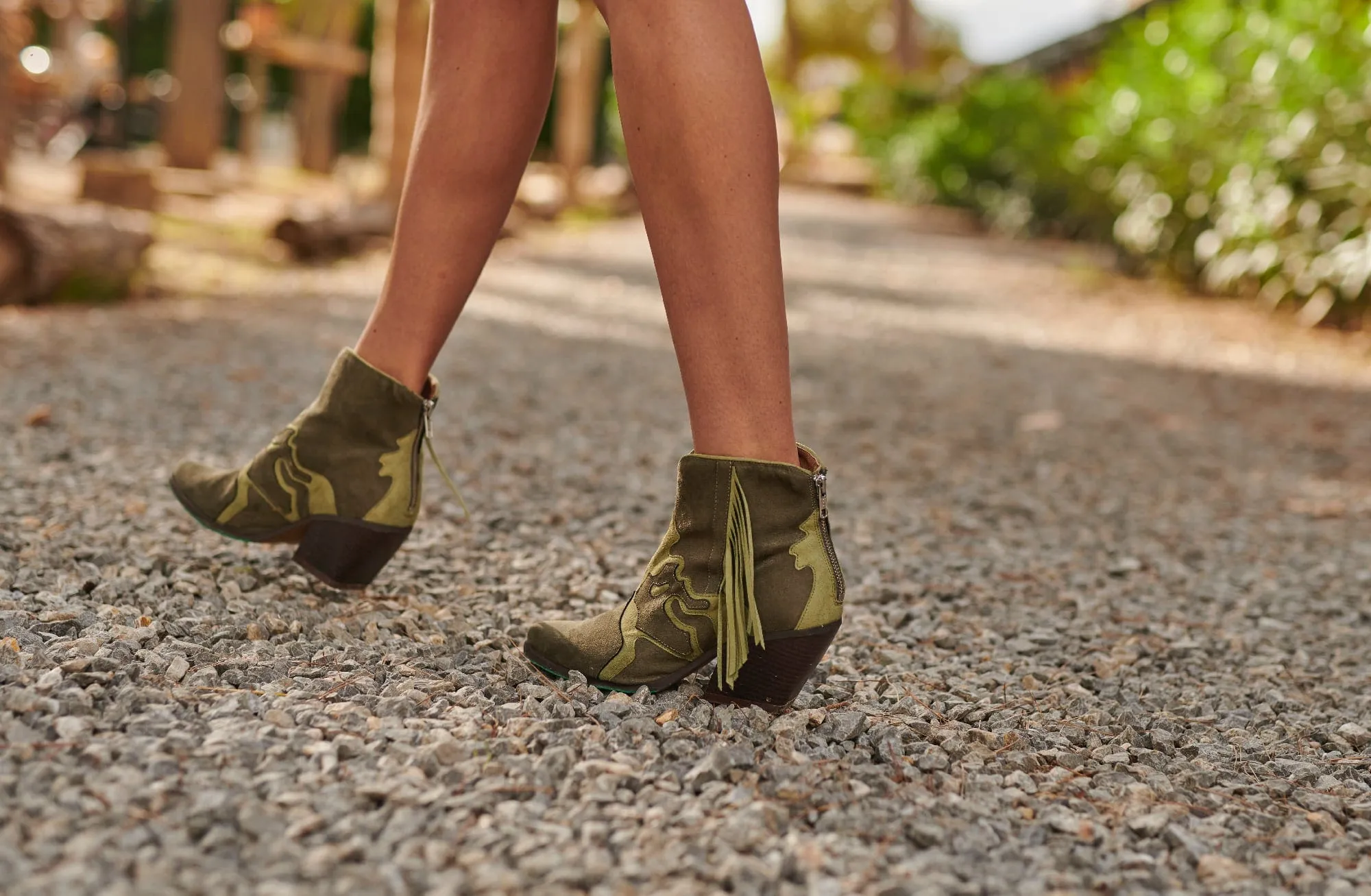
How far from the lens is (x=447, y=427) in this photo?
278 centimetres

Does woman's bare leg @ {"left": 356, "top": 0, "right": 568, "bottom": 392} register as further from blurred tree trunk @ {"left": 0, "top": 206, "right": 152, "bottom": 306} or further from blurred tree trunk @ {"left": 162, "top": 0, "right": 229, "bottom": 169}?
blurred tree trunk @ {"left": 162, "top": 0, "right": 229, "bottom": 169}

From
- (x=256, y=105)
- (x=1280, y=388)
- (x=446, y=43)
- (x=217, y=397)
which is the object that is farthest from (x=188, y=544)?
(x=256, y=105)

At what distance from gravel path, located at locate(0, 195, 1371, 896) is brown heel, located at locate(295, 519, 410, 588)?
0.05 m

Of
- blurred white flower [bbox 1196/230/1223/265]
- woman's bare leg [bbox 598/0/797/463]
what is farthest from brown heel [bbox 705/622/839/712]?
blurred white flower [bbox 1196/230/1223/265]

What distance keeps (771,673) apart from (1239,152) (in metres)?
4.89

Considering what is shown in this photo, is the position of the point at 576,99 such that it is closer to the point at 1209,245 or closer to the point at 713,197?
the point at 1209,245

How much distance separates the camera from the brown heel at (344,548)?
145 cm

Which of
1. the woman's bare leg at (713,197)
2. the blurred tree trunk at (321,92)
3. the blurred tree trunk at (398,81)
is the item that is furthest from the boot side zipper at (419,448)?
the blurred tree trunk at (321,92)

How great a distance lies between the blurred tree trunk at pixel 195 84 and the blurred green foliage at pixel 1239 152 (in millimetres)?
5396

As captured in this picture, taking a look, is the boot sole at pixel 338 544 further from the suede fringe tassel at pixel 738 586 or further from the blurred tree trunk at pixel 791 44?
the blurred tree trunk at pixel 791 44

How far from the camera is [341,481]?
142 cm

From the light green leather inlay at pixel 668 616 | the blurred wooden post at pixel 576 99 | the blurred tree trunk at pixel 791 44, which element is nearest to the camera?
the light green leather inlay at pixel 668 616

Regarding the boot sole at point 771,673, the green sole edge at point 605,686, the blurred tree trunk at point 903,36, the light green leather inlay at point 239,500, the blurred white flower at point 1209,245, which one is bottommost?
the green sole edge at point 605,686

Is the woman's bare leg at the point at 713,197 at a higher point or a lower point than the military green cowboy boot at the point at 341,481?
higher
